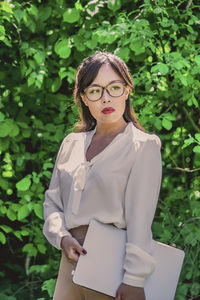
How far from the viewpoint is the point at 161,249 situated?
215 cm

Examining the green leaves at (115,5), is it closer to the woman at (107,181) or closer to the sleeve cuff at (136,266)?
the woman at (107,181)

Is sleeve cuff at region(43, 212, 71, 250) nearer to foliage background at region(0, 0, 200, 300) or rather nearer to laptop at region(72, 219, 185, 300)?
laptop at region(72, 219, 185, 300)

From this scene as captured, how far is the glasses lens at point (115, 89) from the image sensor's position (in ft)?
7.09

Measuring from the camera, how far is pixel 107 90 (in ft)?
7.09

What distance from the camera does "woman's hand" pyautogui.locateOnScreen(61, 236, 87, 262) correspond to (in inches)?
82.2

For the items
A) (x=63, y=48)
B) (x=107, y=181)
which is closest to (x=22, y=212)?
(x=63, y=48)

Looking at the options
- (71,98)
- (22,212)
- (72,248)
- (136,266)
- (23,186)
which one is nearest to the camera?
(136,266)

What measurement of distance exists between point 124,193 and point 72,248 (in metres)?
0.28

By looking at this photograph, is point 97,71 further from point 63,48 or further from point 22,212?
point 22,212

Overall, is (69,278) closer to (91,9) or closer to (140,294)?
(140,294)

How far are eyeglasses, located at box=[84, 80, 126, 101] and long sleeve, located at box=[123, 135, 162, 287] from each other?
234 mm

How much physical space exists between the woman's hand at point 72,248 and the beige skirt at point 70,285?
4cm

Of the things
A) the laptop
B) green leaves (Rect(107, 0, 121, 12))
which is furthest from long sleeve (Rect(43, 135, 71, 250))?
green leaves (Rect(107, 0, 121, 12))

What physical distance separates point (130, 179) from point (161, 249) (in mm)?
308
